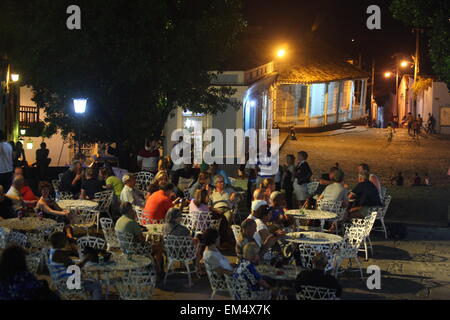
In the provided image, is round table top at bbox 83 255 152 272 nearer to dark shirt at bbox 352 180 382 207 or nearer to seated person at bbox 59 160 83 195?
dark shirt at bbox 352 180 382 207

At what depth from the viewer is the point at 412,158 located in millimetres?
30109

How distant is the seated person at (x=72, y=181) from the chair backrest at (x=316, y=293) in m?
8.31

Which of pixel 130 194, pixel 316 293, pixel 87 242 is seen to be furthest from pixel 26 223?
pixel 316 293

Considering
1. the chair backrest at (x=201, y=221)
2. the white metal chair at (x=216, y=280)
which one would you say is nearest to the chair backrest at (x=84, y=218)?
the chair backrest at (x=201, y=221)

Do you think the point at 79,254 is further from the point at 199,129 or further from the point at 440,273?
the point at 199,129

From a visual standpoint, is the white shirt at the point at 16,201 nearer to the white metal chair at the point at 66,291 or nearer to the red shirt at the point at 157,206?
the red shirt at the point at 157,206

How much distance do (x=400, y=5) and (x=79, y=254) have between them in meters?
14.4

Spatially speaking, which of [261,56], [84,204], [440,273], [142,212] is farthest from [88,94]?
[261,56]

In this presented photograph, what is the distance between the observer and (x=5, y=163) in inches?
658

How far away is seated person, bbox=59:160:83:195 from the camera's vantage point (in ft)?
53.1

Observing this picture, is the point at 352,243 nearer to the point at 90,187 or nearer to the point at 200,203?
the point at 200,203

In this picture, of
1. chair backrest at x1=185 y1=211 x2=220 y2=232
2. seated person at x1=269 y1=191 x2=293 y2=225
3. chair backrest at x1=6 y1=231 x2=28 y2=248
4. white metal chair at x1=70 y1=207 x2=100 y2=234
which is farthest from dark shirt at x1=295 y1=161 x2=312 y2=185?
chair backrest at x1=6 y1=231 x2=28 y2=248

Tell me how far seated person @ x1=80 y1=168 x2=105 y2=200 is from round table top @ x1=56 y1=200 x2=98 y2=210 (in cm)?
38

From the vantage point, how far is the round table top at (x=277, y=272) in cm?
984
